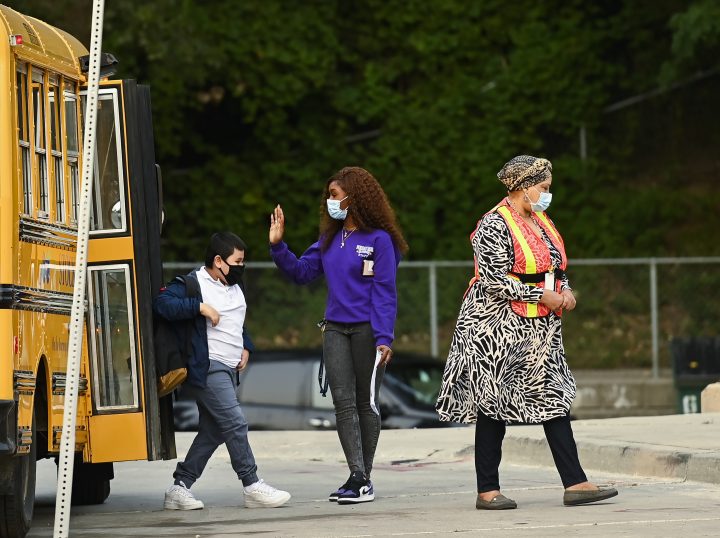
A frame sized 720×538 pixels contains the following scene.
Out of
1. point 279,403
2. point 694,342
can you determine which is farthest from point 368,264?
point 694,342

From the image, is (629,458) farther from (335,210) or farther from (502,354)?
(335,210)

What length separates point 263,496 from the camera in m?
9.34

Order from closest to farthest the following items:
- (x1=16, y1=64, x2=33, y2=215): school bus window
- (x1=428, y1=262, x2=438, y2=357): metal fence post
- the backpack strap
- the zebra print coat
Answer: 1. (x1=16, y1=64, x2=33, y2=215): school bus window
2. the zebra print coat
3. the backpack strap
4. (x1=428, y1=262, x2=438, y2=357): metal fence post

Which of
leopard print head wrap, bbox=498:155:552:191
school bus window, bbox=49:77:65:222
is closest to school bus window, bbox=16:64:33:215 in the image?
school bus window, bbox=49:77:65:222

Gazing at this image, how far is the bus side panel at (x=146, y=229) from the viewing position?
28.6 feet

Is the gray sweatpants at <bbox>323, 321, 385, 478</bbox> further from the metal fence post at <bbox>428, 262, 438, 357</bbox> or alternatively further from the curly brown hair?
the metal fence post at <bbox>428, 262, 438, 357</bbox>

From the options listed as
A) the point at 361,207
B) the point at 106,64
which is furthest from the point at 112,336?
the point at 361,207

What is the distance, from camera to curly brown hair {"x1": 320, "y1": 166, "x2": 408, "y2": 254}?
9383 mm

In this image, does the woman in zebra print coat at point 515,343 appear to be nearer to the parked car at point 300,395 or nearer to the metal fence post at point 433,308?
the parked car at point 300,395

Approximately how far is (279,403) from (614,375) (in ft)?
20.7

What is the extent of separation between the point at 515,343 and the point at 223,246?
1.79 m

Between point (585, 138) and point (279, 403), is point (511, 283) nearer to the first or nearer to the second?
point (279, 403)

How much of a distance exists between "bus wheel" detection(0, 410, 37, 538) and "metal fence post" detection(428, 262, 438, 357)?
12163 mm

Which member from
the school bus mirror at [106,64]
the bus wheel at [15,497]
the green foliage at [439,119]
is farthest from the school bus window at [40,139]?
the green foliage at [439,119]
